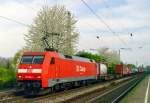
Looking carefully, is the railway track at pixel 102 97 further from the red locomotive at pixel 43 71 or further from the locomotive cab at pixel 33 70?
the locomotive cab at pixel 33 70

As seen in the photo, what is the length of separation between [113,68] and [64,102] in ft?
184

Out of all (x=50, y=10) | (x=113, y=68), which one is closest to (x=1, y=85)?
(x=50, y=10)

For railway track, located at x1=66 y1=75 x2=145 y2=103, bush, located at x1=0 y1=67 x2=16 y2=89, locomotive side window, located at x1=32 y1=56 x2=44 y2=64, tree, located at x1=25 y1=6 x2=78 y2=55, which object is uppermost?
tree, located at x1=25 y1=6 x2=78 y2=55

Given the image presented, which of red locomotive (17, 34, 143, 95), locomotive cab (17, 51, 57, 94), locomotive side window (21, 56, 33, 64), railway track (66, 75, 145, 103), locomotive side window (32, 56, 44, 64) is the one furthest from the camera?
locomotive side window (21, 56, 33, 64)

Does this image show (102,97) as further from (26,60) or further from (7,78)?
(7,78)

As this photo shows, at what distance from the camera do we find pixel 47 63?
→ 82.8 feet

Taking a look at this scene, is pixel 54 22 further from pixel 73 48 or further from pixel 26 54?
pixel 26 54

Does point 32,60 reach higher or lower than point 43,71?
higher

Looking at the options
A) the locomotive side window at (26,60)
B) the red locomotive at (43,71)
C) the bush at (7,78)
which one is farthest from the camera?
the bush at (7,78)

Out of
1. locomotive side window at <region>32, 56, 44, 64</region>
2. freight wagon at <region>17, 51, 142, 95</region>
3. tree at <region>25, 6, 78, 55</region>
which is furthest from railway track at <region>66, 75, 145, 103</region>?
tree at <region>25, 6, 78, 55</region>

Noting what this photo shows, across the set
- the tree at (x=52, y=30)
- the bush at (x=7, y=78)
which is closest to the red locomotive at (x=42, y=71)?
the bush at (x=7, y=78)

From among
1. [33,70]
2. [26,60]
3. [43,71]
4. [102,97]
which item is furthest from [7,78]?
[102,97]

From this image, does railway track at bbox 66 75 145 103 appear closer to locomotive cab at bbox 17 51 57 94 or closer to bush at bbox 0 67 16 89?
locomotive cab at bbox 17 51 57 94

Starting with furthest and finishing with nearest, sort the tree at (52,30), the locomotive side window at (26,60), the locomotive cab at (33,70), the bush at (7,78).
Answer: the tree at (52,30) < the bush at (7,78) < the locomotive side window at (26,60) < the locomotive cab at (33,70)
